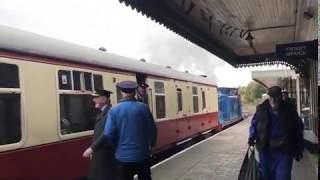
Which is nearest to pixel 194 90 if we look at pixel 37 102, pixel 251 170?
pixel 37 102

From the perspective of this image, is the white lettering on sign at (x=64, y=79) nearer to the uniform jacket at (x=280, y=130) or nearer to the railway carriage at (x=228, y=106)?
the uniform jacket at (x=280, y=130)

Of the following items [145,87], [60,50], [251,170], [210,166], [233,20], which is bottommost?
[210,166]

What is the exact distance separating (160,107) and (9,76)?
22.7 feet

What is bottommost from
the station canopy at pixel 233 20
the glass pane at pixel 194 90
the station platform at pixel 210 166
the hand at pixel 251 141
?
the station platform at pixel 210 166

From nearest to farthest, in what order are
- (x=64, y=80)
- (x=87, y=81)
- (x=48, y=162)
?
(x=48, y=162) < (x=64, y=80) < (x=87, y=81)

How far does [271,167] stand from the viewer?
6.45 meters

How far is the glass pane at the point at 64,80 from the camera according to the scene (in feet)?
26.0

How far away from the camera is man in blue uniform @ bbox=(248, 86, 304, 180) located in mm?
6195

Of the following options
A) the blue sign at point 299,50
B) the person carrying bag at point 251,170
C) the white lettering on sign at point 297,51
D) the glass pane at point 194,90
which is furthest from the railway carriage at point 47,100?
the glass pane at point 194,90

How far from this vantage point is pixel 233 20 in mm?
12461

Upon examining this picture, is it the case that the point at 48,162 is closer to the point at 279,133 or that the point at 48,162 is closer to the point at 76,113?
the point at 76,113

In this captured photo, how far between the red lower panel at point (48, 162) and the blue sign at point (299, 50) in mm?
4125

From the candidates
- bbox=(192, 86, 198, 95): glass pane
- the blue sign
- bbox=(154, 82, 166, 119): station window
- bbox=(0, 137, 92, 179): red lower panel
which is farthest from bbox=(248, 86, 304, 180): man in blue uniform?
bbox=(192, 86, 198, 95): glass pane

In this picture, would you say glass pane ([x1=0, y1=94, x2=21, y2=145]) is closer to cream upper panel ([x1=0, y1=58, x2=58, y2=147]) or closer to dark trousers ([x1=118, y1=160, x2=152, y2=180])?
cream upper panel ([x1=0, y1=58, x2=58, y2=147])
